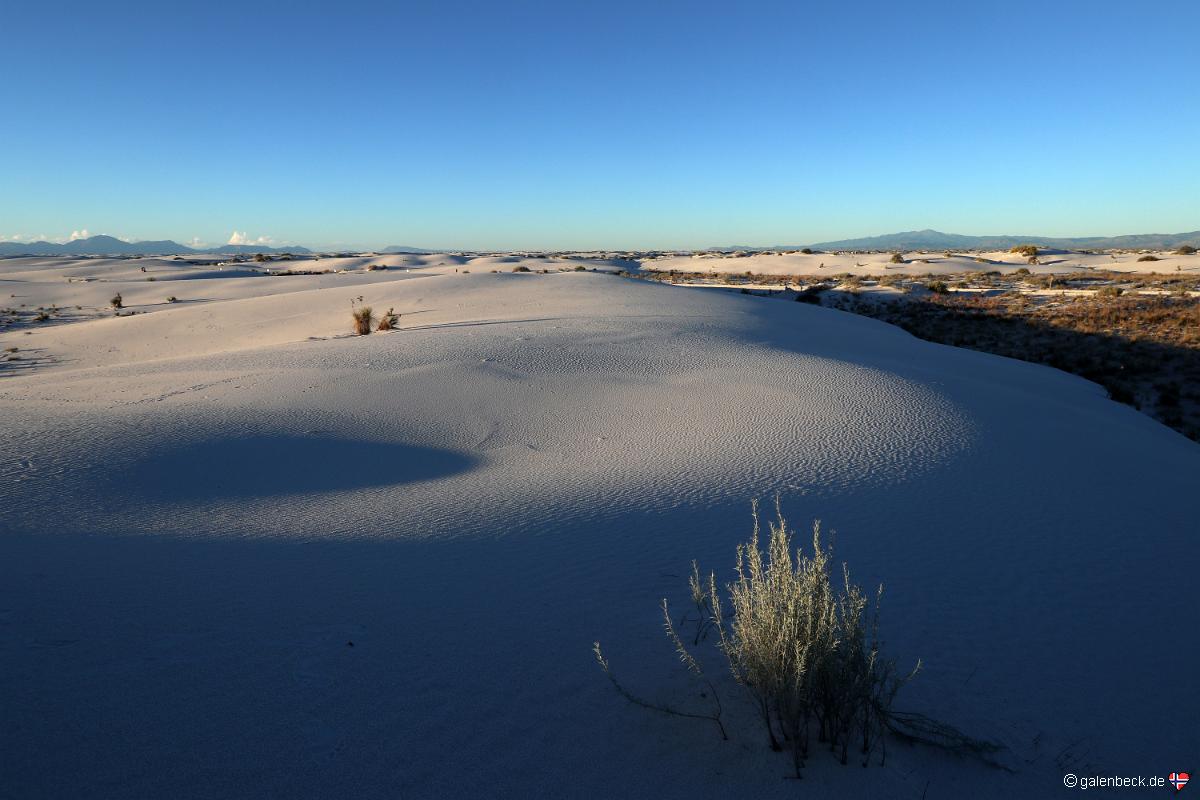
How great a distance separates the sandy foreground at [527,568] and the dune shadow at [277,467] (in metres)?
0.04

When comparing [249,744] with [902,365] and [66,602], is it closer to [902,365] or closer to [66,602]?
[66,602]

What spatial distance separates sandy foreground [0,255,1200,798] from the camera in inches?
93.0

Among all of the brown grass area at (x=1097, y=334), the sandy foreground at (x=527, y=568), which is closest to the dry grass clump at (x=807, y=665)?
the sandy foreground at (x=527, y=568)

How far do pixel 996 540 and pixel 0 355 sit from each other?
18.9 metres

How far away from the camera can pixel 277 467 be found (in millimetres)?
5633

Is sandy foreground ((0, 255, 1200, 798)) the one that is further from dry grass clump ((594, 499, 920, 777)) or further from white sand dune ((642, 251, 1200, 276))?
white sand dune ((642, 251, 1200, 276))

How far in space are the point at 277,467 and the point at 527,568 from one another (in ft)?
9.82

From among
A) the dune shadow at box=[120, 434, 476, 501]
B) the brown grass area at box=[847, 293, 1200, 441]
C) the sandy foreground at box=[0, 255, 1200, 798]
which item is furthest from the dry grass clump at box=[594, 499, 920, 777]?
the brown grass area at box=[847, 293, 1200, 441]

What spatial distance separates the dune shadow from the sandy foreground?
1.5 inches

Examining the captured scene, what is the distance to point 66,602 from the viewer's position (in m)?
3.11

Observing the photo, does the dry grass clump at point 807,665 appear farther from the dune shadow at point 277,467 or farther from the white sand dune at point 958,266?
the white sand dune at point 958,266

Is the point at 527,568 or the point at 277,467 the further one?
the point at 277,467

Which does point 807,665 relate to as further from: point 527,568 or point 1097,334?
point 1097,334

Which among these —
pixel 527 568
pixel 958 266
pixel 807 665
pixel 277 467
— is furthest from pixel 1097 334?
pixel 958 266
